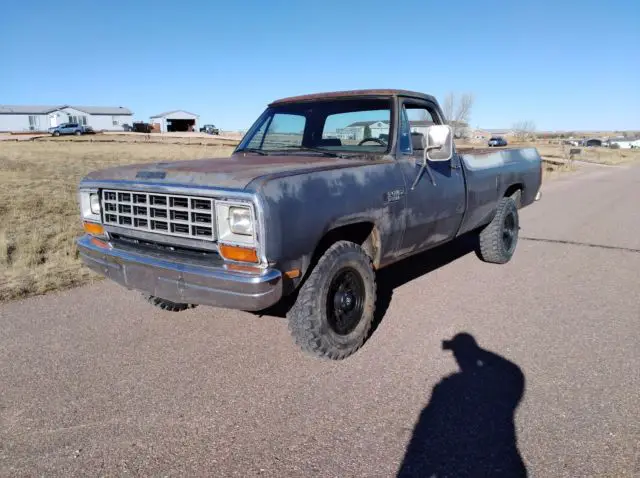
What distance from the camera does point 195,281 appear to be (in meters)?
3.04

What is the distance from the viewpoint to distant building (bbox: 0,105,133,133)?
6725cm

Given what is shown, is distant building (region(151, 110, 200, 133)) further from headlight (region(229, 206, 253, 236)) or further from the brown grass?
headlight (region(229, 206, 253, 236))

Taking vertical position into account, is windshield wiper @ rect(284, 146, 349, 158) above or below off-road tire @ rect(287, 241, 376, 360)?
above

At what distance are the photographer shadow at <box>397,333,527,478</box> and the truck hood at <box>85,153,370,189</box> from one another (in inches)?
64.5

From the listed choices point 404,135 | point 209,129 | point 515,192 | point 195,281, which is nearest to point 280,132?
point 404,135

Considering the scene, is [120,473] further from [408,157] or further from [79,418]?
[408,157]

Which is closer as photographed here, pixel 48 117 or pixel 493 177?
pixel 493 177

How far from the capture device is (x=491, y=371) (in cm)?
333

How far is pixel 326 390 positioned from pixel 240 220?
117 cm

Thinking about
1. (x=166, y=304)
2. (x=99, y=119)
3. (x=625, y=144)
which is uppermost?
(x=99, y=119)

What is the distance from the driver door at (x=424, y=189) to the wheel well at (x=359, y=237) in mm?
348

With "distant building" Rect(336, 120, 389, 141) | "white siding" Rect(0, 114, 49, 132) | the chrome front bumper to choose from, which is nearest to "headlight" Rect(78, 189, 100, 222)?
the chrome front bumper

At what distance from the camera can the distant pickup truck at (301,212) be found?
298 centimetres

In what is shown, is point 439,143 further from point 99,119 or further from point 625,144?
point 625,144
